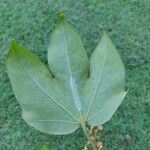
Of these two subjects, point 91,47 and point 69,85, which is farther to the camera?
point 91,47

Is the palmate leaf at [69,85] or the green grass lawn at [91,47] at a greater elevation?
the palmate leaf at [69,85]

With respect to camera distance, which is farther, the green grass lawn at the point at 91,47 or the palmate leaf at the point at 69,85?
the green grass lawn at the point at 91,47

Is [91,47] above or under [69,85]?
under

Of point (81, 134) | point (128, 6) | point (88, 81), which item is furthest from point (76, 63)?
point (128, 6)

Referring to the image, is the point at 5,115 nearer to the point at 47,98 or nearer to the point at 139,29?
the point at 47,98
